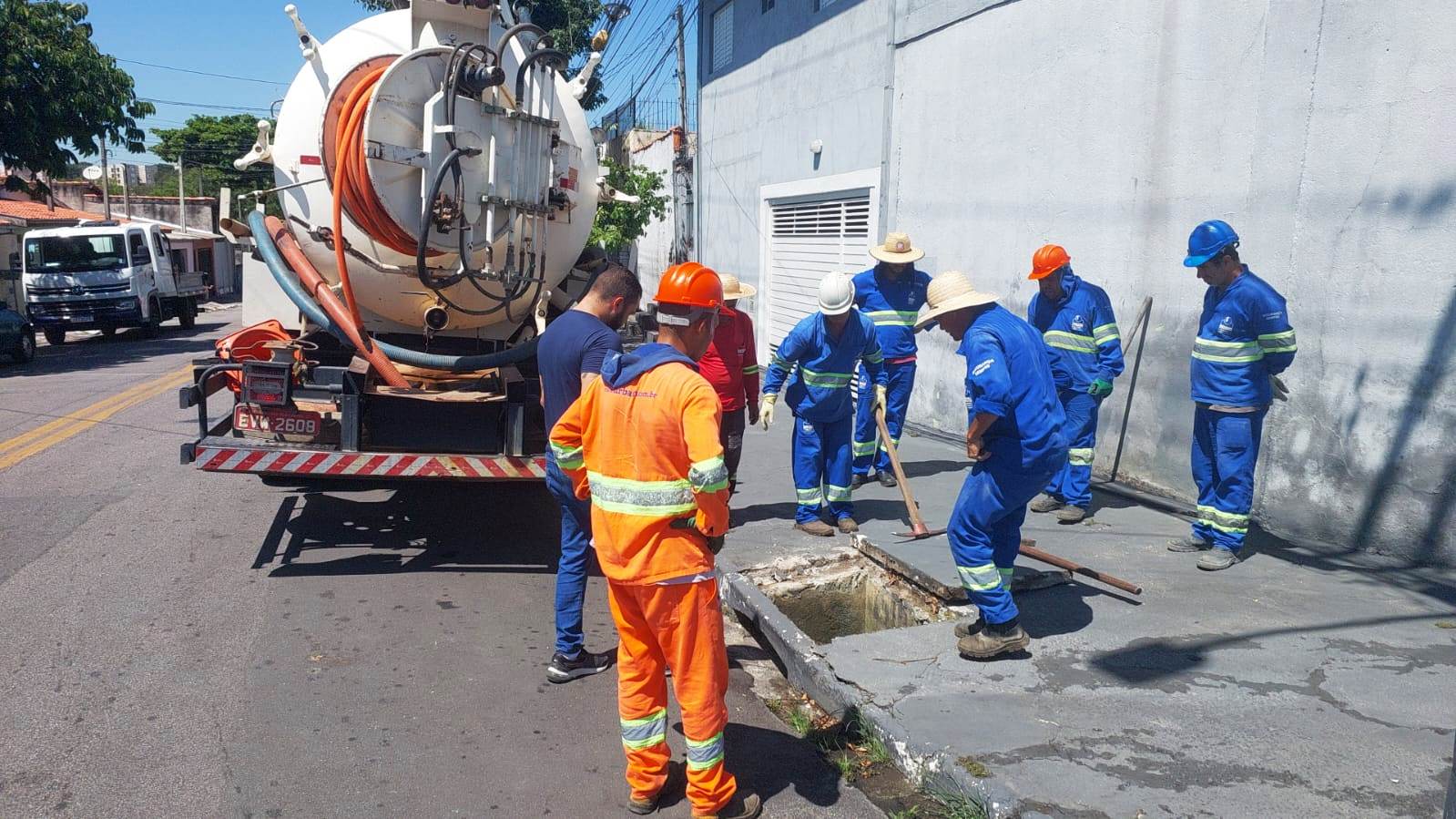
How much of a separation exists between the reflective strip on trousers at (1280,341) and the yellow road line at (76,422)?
9.27m

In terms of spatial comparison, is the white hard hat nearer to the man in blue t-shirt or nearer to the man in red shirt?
the man in red shirt

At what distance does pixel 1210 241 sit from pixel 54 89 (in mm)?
17166

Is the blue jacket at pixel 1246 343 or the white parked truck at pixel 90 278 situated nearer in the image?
the blue jacket at pixel 1246 343

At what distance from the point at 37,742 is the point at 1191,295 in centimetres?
657

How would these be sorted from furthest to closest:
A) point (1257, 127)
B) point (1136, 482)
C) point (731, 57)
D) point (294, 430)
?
point (731, 57)
point (1136, 482)
point (1257, 127)
point (294, 430)

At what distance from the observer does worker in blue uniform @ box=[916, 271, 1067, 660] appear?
394cm

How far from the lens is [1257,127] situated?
19.0 ft

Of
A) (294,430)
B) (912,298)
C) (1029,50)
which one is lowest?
(294,430)

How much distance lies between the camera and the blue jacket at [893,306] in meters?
7.04

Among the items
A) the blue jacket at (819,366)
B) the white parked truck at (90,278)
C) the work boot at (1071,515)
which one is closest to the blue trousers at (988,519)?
the blue jacket at (819,366)

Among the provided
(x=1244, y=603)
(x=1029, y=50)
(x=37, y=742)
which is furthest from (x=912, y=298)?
(x=37, y=742)

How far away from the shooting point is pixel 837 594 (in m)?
5.32

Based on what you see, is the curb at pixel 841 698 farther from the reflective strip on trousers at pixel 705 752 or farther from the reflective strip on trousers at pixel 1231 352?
the reflective strip on trousers at pixel 1231 352

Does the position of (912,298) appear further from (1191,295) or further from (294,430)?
(294,430)
